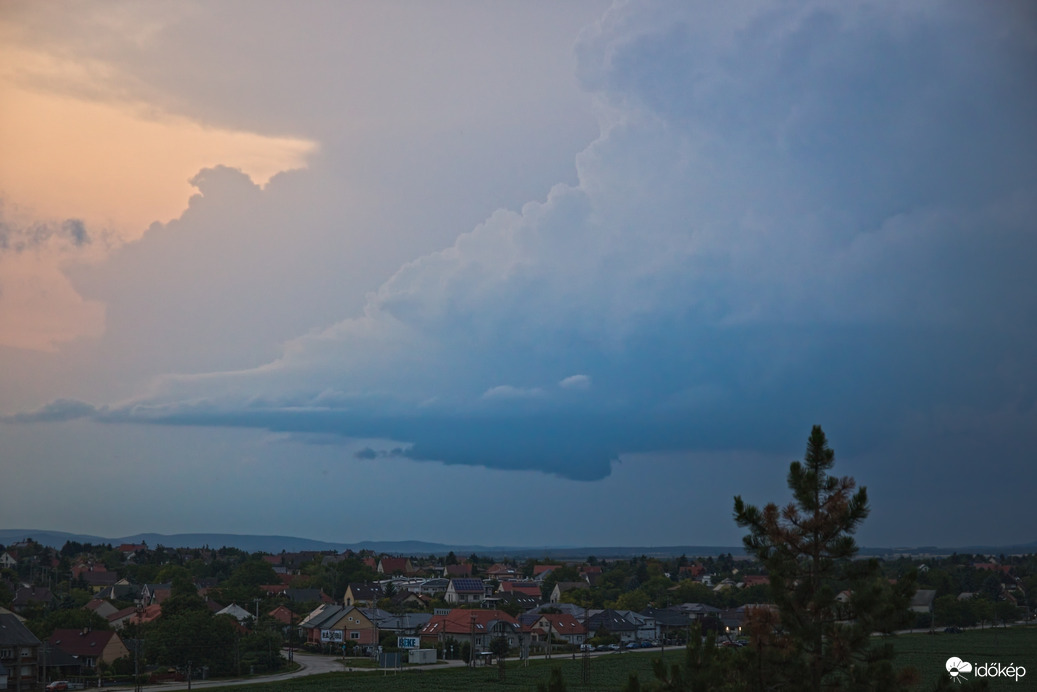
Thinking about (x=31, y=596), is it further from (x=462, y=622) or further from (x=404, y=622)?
(x=462, y=622)

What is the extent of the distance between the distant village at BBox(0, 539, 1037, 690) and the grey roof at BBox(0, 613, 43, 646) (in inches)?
3.9

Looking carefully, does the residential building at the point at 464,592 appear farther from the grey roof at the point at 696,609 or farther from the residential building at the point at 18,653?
the residential building at the point at 18,653

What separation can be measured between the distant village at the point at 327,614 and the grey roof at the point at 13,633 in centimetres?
10

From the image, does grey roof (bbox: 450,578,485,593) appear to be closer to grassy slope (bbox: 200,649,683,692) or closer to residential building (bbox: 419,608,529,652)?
residential building (bbox: 419,608,529,652)

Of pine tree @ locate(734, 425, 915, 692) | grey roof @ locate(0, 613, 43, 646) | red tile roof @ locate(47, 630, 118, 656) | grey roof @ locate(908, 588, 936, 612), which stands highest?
pine tree @ locate(734, 425, 915, 692)

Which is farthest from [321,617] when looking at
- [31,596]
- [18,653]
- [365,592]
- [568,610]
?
[18,653]

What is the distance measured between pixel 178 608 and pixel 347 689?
971 inches

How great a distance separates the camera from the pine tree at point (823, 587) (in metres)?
15.0

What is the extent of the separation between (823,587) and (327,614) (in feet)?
282

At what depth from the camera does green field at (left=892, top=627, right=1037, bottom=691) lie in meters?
58.5

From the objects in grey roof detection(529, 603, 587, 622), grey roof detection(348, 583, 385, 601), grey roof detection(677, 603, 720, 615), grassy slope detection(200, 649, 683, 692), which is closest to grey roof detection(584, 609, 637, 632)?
grey roof detection(529, 603, 587, 622)

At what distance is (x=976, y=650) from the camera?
79875 mm

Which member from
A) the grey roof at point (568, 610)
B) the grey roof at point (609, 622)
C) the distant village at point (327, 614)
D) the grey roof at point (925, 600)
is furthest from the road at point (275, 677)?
the grey roof at point (925, 600)

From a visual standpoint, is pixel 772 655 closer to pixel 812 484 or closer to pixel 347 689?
pixel 812 484
